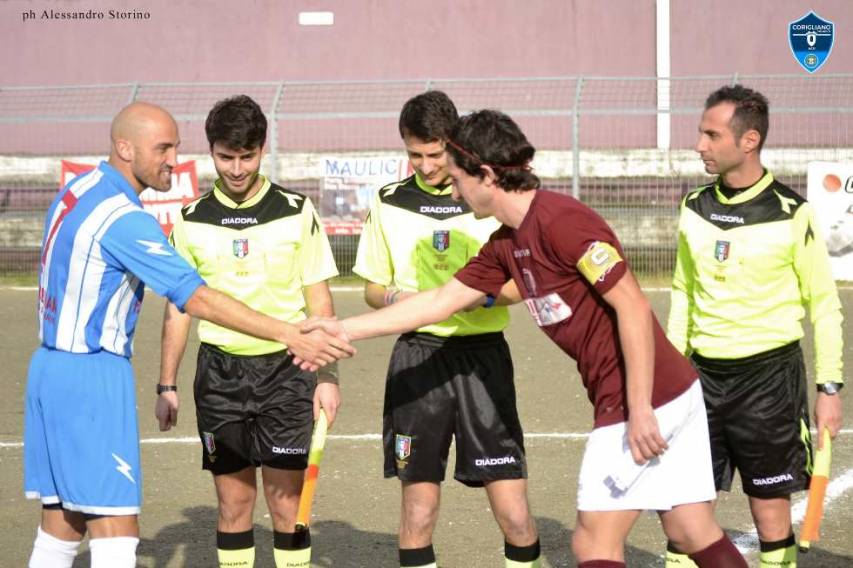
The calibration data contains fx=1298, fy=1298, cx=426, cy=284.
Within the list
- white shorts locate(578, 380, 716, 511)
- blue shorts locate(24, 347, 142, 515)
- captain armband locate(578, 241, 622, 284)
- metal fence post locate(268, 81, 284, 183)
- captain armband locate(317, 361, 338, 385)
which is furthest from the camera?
metal fence post locate(268, 81, 284, 183)

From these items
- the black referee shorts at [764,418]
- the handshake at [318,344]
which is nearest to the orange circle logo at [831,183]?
the black referee shorts at [764,418]

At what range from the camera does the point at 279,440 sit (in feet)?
19.1

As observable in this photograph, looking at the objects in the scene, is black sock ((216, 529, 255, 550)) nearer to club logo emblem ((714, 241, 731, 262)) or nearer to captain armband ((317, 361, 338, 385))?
captain armband ((317, 361, 338, 385))

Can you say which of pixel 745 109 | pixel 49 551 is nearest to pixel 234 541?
pixel 49 551

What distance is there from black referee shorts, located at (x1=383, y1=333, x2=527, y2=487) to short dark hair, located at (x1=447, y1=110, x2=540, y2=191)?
1.17 metres

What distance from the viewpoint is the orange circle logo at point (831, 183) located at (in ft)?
53.5

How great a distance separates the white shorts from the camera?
15.0 ft

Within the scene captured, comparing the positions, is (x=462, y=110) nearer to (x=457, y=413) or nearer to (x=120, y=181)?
(x=457, y=413)

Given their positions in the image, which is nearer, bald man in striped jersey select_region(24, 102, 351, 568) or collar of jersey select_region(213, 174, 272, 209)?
bald man in striped jersey select_region(24, 102, 351, 568)

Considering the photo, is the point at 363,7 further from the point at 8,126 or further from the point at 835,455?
the point at 835,455

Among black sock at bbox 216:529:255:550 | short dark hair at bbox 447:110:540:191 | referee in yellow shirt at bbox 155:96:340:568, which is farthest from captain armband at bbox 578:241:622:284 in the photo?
black sock at bbox 216:529:255:550

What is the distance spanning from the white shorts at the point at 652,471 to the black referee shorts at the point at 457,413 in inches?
40.6

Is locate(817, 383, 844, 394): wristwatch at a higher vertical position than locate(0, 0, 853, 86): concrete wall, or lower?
lower

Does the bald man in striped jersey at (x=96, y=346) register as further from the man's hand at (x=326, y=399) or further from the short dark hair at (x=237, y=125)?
the man's hand at (x=326, y=399)
